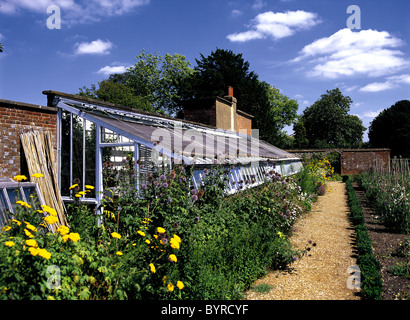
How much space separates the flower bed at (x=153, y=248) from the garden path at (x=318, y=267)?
0.32m

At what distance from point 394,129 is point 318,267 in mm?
41169

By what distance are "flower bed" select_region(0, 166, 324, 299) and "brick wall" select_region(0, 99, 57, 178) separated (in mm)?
3357

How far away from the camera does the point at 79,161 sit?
8141 millimetres

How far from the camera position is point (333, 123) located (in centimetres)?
4700

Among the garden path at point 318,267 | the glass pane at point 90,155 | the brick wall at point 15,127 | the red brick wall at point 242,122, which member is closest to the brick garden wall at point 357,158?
the red brick wall at point 242,122

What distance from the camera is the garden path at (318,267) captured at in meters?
4.80

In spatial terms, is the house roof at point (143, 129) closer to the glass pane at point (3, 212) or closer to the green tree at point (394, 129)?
the glass pane at point (3, 212)

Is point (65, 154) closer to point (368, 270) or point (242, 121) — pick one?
point (368, 270)

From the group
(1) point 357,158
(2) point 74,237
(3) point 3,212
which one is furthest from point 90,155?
(1) point 357,158

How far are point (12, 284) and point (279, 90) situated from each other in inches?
1646

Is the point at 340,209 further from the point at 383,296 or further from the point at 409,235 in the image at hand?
the point at 383,296

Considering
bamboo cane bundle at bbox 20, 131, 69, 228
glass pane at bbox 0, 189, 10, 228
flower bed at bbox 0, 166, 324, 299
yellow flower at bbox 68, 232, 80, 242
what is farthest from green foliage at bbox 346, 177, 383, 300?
bamboo cane bundle at bbox 20, 131, 69, 228

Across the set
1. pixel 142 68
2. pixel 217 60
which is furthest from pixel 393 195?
pixel 142 68

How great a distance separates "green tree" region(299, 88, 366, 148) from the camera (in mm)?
46062
